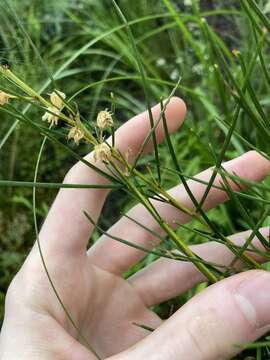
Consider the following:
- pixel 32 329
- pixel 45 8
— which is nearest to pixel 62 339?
pixel 32 329

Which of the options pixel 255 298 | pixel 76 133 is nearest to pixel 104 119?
pixel 76 133

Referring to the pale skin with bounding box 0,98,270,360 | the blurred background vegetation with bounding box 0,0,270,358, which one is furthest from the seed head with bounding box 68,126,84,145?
the blurred background vegetation with bounding box 0,0,270,358

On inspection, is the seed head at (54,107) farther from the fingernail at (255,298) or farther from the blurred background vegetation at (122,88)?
the blurred background vegetation at (122,88)

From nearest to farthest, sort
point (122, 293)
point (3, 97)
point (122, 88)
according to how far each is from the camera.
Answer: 1. point (3, 97)
2. point (122, 293)
3. point (122, 88)

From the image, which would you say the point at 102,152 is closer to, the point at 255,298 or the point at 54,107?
the point at 54,107

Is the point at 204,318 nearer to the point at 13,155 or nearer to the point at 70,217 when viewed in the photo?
the point at 70,217

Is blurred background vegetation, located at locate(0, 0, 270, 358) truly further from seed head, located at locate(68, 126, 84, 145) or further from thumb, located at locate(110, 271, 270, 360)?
seed head, located at locate(68, 126, 84, 145)

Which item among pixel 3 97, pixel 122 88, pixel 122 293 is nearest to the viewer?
pixel 3 97
